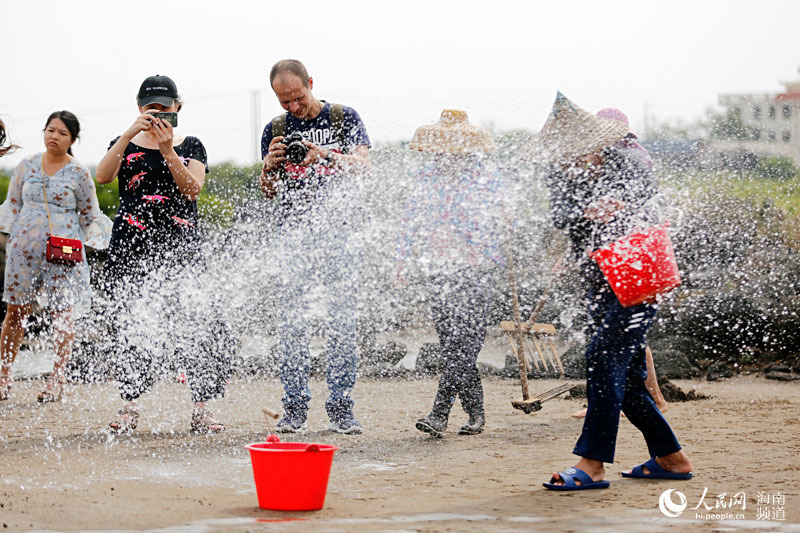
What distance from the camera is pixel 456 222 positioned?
595cm

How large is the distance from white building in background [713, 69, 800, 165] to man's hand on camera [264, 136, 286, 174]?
8.66 m

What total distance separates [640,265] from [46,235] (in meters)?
4.85

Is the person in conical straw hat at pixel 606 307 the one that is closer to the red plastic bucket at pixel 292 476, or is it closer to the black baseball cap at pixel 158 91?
the red plastic bucket at pixel 292 476

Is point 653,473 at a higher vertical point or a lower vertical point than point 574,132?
lower

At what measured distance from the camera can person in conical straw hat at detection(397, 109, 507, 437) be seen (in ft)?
19.3

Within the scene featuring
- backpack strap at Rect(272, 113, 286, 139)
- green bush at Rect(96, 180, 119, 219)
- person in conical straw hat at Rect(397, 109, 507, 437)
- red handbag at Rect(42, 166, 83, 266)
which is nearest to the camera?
person in conical straw hat at Rect(397, 109, 507, 437)

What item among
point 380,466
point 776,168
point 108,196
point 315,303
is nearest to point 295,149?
point 315,303

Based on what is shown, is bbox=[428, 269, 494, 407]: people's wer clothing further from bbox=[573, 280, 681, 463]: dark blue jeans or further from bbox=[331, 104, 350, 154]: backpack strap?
bbox=[573, 280, 681, 463]: dark blue jeans

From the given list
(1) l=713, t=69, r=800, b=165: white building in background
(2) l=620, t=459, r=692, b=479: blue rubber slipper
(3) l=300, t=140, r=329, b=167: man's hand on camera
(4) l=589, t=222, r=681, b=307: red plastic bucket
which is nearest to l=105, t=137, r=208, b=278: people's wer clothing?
(3) l=300, t=140, r=329, b=167: man's hand on camera

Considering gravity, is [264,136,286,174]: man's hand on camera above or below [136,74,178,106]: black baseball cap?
below

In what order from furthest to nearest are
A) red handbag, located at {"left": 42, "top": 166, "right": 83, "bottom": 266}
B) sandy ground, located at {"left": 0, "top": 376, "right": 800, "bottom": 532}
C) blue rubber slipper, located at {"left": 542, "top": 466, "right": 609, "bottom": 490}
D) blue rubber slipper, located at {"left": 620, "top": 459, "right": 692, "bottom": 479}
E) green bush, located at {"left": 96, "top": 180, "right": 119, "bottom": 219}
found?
green bush, located at {"left": 96, "top": 180, "right": 119, "bottom": 219} < red handbag, located at {"left": 42, "top": 166, "right": 83, "bottom": 266} < blue rubber slipper, located at {"left": 620, "top": 459, "right": 692, "bottom": 479} < blue rubber slipper, located at {"left": 542, "top": 466, "right": 609, "bottom": 490} < sandy ground, located at {"left": 0, "top": 376, "right": 800, "bottom": 532}
